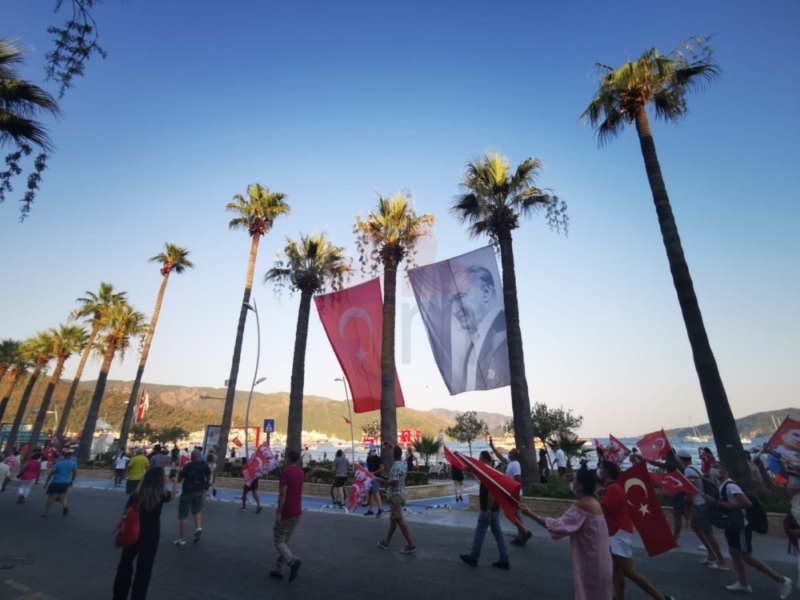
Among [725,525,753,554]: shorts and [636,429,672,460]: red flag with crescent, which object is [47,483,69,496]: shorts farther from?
[636,429,672,460]: red flag with crescent

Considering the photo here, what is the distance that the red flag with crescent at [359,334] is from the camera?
22000mm

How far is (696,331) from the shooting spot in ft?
44.9

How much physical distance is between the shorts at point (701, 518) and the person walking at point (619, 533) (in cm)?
308

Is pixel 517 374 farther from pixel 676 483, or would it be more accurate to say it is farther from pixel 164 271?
pixel 164 271

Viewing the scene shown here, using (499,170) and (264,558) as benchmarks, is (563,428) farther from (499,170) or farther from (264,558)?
(264,558)

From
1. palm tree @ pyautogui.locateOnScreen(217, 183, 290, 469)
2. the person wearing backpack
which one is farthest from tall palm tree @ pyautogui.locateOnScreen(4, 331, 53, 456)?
the person wearing backpack

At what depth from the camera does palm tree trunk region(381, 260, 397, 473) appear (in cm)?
1986

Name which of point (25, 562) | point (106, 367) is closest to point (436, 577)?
point (25, 562)

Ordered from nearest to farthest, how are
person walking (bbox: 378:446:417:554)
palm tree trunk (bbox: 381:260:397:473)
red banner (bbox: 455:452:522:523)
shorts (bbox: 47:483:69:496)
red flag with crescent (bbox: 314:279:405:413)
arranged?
red banner (bbox: 455:452:522:523), person walking (bbox: 378:446:417:554), shorts (bbox: 47:483:69:496), palm tree trunk (bbox: 381:260:397:473), red flag with crescent (bbox: 314:279:405:413)

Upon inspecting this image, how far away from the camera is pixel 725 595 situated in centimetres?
631

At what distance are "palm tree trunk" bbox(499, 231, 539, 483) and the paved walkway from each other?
4.14 m

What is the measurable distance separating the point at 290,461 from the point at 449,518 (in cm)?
768

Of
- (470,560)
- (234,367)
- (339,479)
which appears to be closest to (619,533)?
(470,560)

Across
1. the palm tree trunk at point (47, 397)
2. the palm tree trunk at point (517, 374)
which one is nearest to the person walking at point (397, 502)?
the palm tree trunk at point (517, 374)
